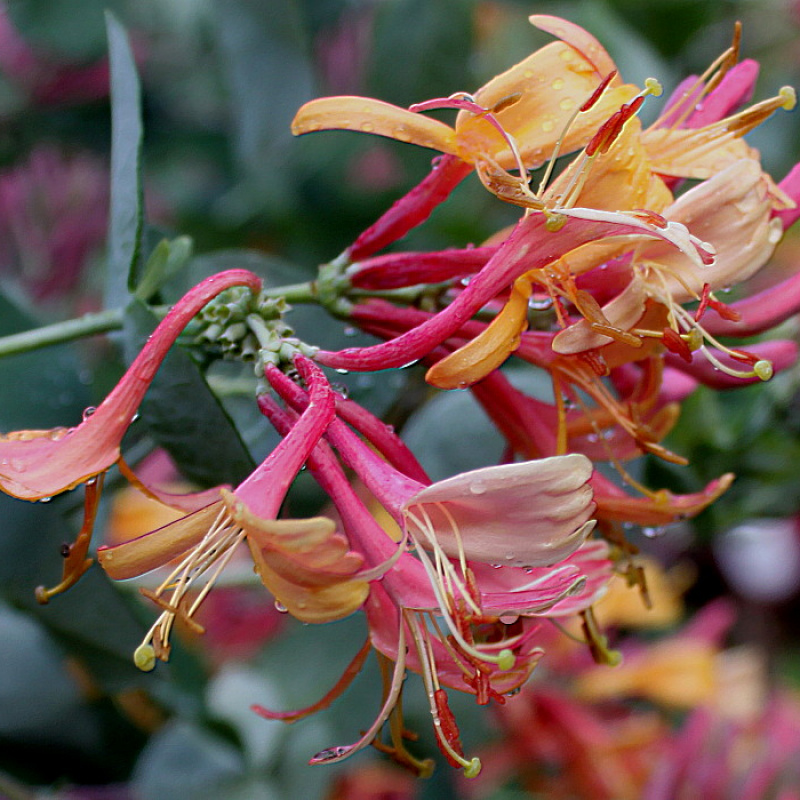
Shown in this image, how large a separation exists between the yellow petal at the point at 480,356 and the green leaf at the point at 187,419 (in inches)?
5.6

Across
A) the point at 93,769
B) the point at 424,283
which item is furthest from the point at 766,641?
the point at 424,283

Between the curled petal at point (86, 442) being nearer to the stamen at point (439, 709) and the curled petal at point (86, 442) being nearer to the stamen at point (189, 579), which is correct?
the stamen at point (189, 579)

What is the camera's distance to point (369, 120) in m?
0.50

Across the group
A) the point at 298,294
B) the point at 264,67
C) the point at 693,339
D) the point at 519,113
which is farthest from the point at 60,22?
the point at 693,339

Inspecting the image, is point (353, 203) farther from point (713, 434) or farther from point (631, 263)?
point (631, 263)

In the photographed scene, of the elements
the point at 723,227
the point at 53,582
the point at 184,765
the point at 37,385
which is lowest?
the point at 184,765

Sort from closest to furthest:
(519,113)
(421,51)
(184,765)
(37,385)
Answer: (519,113)
(37,385)
(184,765)
(421,51)

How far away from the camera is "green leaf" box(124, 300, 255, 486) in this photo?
0.53m

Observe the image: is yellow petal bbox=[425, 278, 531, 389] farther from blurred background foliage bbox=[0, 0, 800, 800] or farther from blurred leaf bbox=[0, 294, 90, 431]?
blurred leaf bbox=[0, 294, 90, 431]

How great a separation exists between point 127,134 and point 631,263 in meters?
0.35

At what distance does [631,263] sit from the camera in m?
0.51

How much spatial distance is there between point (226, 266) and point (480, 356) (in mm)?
347

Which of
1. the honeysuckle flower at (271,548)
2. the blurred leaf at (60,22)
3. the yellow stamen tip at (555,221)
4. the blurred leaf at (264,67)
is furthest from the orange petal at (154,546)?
the blurred leaf at (60,22)

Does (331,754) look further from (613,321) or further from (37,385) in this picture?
(37,385)
